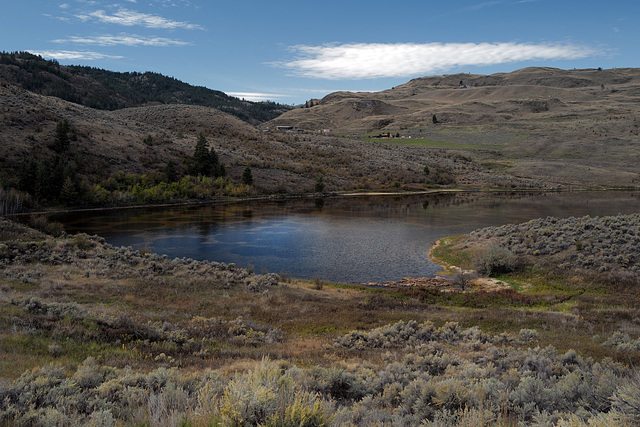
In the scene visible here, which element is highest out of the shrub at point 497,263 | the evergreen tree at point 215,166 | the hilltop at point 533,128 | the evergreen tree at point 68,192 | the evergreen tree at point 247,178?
the hilltop at point 533,128

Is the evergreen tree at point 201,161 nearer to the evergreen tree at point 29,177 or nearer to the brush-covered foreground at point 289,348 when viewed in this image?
the evergreen tree at point 29,177

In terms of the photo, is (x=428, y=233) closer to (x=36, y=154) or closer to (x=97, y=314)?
(x=97, y=314)

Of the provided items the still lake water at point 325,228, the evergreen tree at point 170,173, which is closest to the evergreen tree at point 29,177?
the still lake water at point 325,228

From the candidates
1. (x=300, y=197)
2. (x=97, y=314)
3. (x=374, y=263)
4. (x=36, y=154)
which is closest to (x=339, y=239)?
(x=374, y=263)

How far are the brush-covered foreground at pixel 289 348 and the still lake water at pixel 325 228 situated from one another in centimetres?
488

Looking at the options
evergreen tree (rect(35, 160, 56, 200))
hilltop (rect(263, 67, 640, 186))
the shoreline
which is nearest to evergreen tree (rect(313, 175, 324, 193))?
the shoreline

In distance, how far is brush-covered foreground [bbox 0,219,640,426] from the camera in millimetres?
5047

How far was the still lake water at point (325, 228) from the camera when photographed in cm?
2592

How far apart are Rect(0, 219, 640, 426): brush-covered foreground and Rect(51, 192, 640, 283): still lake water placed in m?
4.88

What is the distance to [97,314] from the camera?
11.3m

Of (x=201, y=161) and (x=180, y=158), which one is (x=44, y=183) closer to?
(x=201, y=161)

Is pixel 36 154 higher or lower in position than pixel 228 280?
higher

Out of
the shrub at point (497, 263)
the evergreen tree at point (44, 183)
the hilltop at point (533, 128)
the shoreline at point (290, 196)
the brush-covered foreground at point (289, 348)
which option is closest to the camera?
the brush-covered foreground at point (289, 348)

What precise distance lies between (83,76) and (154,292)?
18723 centimetres
